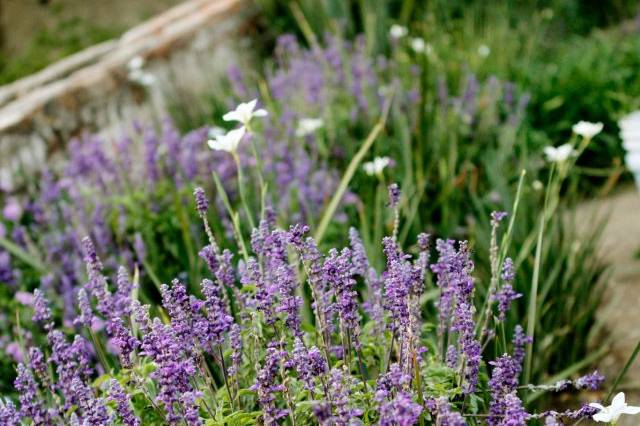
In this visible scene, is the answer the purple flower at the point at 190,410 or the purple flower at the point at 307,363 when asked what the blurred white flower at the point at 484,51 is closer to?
the purple flower at the point at 307,363

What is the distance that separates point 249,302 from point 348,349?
0.88 ft

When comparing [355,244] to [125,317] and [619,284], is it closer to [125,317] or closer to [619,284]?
[125,317]

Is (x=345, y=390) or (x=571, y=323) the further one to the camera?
(x=571, y=323)

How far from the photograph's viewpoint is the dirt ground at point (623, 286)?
9.40ft

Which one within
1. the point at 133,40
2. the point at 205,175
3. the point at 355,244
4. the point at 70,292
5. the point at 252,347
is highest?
the point at 133,40

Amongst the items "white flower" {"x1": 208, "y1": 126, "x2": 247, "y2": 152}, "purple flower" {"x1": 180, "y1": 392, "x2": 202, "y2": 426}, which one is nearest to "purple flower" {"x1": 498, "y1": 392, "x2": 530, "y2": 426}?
"purple flower" {"x1": 180, "y1": 392, "x2": 202, "y2": 426}

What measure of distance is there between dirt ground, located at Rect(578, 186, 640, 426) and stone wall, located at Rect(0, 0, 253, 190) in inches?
108

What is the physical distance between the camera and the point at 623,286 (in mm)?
3395

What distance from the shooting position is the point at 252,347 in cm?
179

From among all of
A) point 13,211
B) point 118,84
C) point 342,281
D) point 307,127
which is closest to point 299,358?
point 342,281

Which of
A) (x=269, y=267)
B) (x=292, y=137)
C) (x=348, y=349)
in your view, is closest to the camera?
(x=348, y=349)

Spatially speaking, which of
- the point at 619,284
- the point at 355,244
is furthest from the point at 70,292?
the point at 619,284

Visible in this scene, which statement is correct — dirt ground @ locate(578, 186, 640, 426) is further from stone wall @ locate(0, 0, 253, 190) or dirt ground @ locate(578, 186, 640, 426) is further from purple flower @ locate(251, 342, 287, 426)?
stone wall @ locate(0, 0, 253, 190)

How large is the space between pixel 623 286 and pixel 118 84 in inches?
131
